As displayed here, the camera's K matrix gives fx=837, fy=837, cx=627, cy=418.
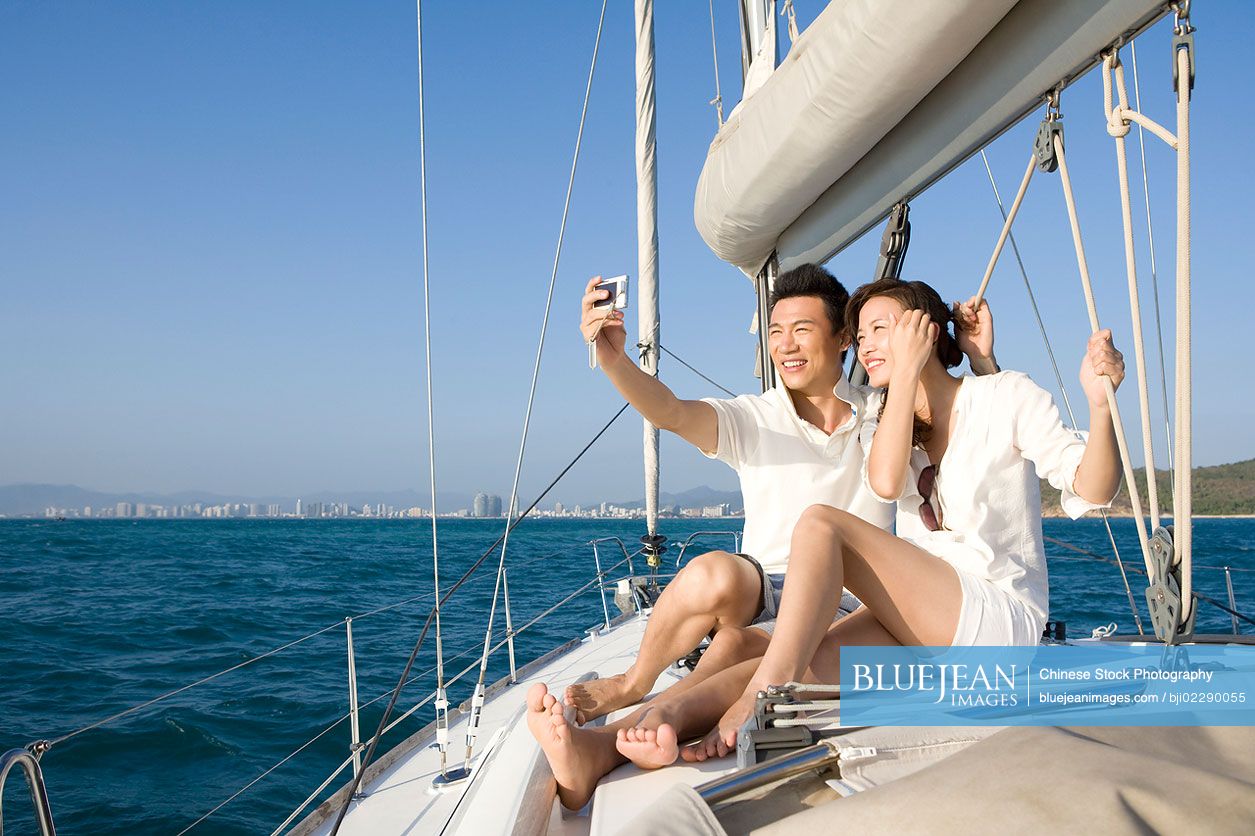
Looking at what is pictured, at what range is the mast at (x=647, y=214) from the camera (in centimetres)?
369

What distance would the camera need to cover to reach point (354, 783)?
145 cm

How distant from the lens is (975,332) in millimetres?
1968

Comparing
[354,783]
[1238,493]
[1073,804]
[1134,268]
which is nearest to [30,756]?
[354,783]

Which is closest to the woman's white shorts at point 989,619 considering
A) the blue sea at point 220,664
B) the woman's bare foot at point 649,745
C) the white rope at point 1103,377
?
the white rope at point 1103,377

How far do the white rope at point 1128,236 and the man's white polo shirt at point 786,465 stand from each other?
689 millimetres

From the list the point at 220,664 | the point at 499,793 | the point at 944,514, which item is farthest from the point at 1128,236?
the point at 220,664

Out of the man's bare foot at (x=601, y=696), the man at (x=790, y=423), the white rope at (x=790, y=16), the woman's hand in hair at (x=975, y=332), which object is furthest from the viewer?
the white rope at (x=790, y=16)

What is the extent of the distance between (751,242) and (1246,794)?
7.82ft

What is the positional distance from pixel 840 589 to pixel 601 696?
0.58 m

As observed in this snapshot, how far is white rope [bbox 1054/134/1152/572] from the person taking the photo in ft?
4.90

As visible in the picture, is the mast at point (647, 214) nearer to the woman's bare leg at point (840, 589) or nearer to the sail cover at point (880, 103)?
the sail cover at point (880, 103)

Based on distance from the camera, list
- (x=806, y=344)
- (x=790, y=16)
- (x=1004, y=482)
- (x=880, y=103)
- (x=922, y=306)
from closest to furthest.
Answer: (x=1004, y=482)
(x=922, y=306)
(x=880, y=103)
(x=806, y=344)
(x=790, y=16)

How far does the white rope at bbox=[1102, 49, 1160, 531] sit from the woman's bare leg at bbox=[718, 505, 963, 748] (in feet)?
1.34

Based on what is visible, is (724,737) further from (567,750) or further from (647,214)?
(647,214)
